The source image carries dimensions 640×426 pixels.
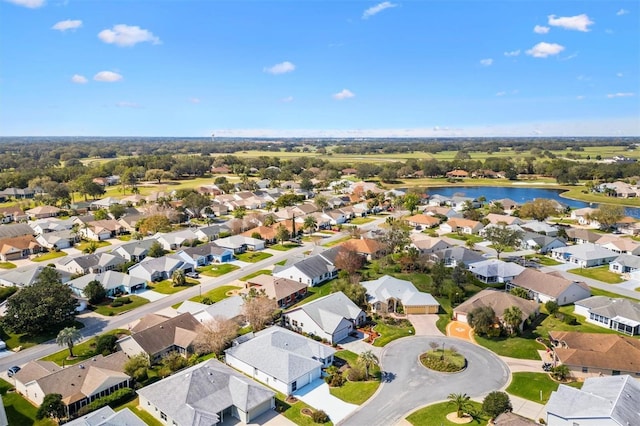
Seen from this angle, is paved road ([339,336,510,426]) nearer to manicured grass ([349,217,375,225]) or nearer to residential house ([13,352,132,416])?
residential house ([13,352,132,416])

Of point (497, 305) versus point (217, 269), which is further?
point (217, 269)

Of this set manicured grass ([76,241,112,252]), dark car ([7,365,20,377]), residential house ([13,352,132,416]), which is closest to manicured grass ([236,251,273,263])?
manicured grass ([76,241,112,252])

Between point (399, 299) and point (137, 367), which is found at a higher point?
point (399, 299)

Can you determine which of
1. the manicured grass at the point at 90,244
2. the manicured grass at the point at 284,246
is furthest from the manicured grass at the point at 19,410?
the manicured grass at the point at 90,244

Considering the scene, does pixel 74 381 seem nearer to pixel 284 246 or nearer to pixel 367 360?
pixel 367 360

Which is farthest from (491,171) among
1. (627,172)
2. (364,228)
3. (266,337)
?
(266,337)

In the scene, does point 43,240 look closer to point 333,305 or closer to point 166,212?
point 166,212

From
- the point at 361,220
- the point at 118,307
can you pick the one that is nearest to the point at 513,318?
the point at 118,307
